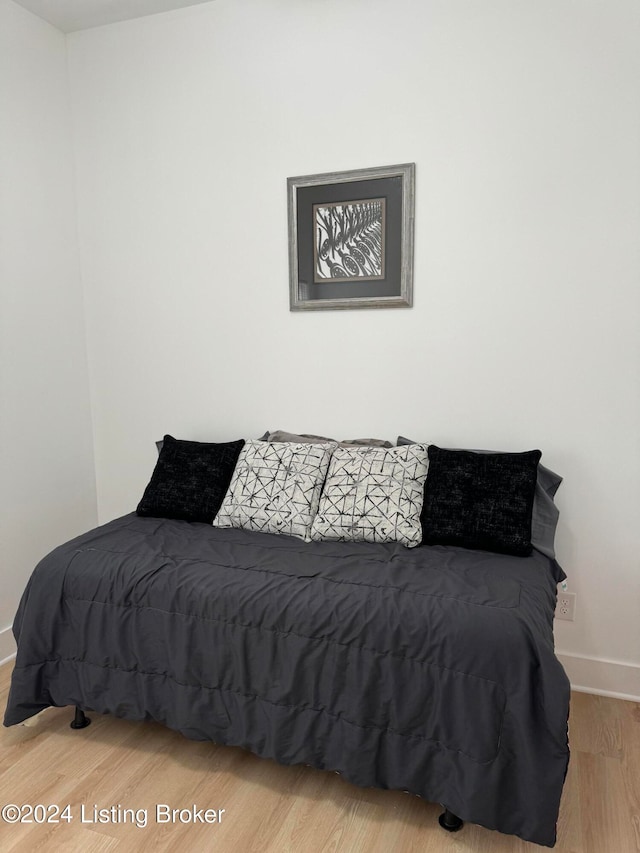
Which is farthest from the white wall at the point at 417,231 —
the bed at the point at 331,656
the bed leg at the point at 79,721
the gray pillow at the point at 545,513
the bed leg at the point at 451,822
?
the bed leg at the point at 79,721

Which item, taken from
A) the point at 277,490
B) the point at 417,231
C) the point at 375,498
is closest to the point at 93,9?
the point at 417,231

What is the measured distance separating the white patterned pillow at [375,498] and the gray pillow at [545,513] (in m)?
0.28

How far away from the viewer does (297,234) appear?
2.62 metres

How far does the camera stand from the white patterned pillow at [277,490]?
2299 mm

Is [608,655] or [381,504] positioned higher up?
[381,504]

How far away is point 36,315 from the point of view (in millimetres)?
2762

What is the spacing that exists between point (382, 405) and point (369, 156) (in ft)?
3.38

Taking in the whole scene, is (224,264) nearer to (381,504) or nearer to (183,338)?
(183,338)

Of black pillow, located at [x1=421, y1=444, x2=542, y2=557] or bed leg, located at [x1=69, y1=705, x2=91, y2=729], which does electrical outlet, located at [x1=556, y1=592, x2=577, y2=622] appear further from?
bed leg, located at [x1=69, y1=705, x2=91, y2=729]

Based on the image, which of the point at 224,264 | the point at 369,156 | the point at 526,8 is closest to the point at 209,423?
the point at 224,264

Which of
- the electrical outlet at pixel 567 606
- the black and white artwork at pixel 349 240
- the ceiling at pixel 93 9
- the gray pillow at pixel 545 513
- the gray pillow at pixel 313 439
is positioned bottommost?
the electrical outlet at pixel 567 606

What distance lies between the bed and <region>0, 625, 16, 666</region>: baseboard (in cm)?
59

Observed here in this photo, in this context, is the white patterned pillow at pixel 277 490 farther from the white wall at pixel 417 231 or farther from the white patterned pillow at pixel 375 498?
the white wall at pixel 417 231

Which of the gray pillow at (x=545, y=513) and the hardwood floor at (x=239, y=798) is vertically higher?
the gray pillow at (x=545, y=513)
